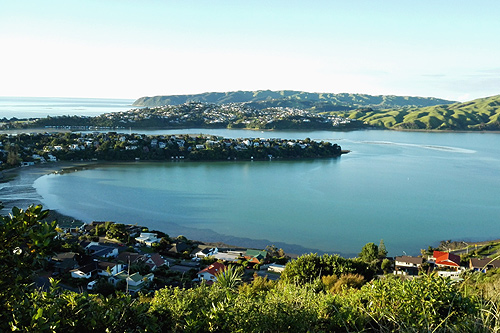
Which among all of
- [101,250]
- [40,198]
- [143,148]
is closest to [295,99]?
[143,148]

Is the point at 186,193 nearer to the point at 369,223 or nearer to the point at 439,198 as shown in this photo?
the point at 369,223

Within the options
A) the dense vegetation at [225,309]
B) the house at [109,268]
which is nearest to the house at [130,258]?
the house at [109,268]

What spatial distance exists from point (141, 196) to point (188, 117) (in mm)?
36705

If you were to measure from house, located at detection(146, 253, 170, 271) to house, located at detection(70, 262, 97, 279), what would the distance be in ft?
3.65

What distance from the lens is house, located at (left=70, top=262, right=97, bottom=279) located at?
7555mm

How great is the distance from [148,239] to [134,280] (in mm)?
3244

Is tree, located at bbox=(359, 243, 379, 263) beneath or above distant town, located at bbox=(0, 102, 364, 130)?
beneath

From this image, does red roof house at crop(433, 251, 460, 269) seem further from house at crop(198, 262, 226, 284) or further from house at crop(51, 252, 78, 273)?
house at crop(51, 252, 78, 273)

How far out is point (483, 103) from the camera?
69.6m

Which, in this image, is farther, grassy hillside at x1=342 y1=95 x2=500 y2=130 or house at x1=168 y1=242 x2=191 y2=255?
grassy hillside at x1=342 y1=95 x2=500 y2=130

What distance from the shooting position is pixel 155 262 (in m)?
8.52

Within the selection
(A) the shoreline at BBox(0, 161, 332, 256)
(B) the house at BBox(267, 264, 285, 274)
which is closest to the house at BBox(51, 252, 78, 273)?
(A) the shoreline at BBox(0, 161, 332, 256)

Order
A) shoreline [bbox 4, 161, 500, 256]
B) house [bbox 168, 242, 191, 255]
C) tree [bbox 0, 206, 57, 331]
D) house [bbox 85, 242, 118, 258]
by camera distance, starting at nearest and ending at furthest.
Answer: tree [bbox 0, 206, 57, 331]
house [bbox 85, 242, 118, 258]
house [bbox 168, 242, 191, 255]
shoreline [bbox 4, 161, 500, 256]

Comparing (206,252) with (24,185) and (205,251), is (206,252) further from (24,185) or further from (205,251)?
(24,185)
